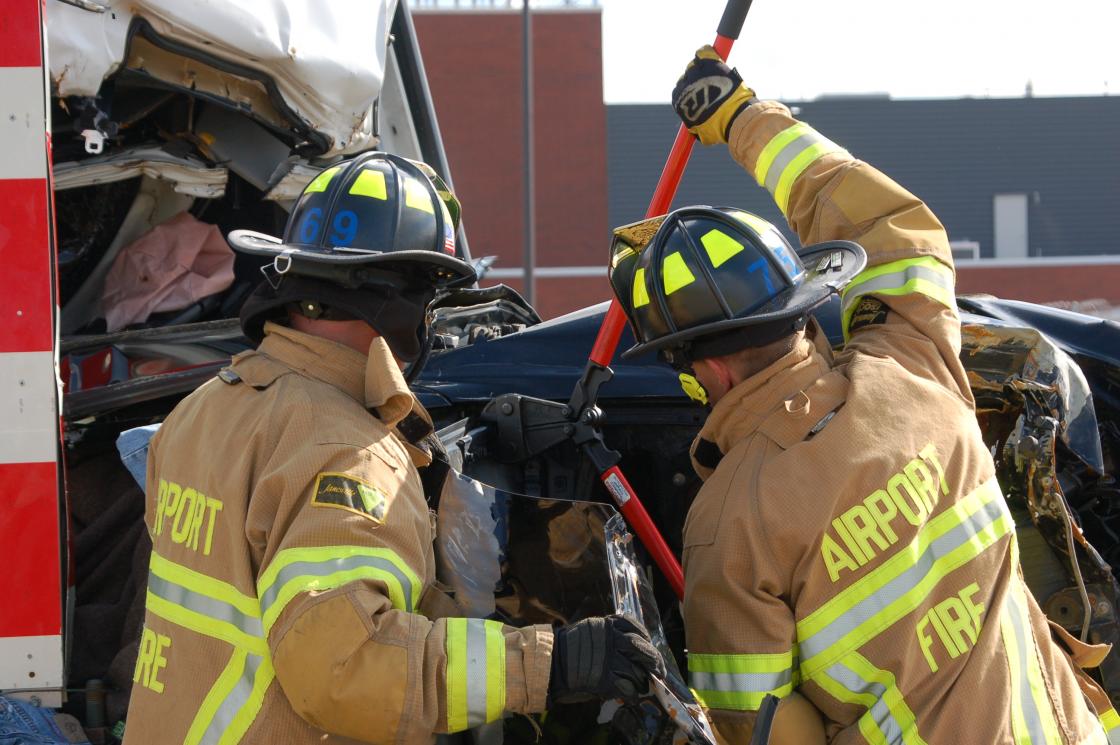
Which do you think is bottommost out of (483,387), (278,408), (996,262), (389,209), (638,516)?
(996,262)

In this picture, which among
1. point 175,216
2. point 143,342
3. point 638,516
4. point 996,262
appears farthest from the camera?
point 996,262

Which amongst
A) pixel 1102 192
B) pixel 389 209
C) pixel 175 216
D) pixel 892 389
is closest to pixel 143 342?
pixel 175 216

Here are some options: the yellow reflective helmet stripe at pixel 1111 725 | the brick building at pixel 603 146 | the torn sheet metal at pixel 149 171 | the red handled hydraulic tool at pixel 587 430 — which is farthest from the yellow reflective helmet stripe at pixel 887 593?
the brick building at pixel 603 146

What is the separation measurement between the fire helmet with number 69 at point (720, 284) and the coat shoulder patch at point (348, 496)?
786mm

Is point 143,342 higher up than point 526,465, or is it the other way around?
point 143,342

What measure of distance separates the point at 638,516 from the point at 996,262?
25.9m

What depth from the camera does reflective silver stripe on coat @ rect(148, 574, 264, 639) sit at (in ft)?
7.00

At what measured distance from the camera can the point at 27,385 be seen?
9.06 feet

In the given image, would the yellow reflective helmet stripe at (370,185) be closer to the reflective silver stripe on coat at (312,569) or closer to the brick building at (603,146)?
the reflective silver stripe on coat at (312,569)

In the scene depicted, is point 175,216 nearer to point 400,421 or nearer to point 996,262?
point 400,421

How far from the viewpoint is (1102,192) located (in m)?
30.3

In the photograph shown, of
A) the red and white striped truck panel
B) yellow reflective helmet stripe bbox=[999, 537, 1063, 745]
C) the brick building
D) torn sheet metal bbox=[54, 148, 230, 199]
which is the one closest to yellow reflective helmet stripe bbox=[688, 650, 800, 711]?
yellow reflective helmet stripe bbox=[999, 537, 1063, 745]

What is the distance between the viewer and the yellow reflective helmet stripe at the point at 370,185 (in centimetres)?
254

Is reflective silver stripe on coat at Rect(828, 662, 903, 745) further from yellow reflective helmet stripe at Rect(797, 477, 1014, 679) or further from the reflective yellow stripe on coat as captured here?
the reflective yellow stripe on coat
